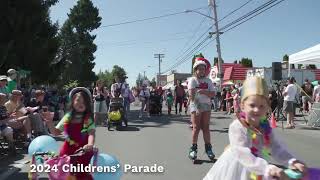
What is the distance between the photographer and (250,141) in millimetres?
4051

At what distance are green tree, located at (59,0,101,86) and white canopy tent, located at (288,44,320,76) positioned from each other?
4009 centimetres

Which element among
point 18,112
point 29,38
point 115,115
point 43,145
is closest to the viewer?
point 43,145

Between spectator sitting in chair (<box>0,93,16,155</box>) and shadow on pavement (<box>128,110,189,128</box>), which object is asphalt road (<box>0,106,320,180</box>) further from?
shadow on pavement (<box>128,110,189,128</box>)

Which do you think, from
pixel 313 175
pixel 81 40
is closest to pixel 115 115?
pixel 313 175

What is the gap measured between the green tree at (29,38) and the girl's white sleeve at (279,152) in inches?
811

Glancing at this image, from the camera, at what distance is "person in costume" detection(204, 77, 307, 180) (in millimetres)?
3953

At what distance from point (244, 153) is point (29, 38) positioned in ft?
81.2

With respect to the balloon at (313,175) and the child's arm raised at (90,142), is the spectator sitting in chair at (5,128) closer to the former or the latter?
the child's arm raised at (90,142)

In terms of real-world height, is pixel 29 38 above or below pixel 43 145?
above

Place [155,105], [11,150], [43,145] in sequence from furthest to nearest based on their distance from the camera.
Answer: [155,105] → [11,150] → [43,145]

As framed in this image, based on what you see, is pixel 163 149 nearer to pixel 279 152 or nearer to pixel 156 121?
pixel 279 152

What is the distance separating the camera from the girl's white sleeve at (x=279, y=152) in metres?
3.93

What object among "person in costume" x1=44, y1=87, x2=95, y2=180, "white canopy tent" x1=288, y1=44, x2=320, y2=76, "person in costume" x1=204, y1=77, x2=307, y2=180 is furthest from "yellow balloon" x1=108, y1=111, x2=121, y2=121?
"person in costume" x1=204, y1=77, x2=307, y2=180

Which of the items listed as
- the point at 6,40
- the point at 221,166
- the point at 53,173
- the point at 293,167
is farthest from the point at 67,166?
the point at 6,40
